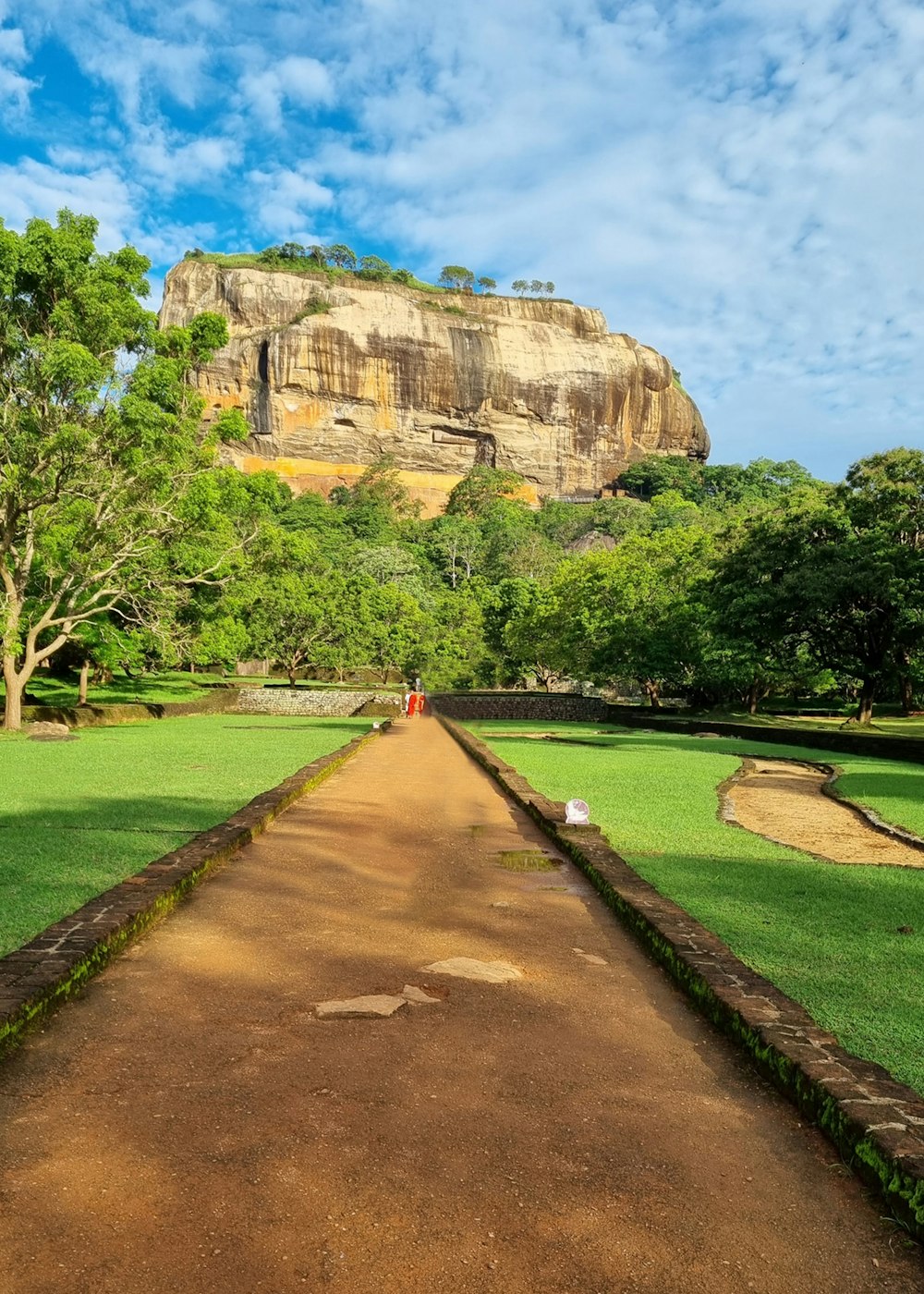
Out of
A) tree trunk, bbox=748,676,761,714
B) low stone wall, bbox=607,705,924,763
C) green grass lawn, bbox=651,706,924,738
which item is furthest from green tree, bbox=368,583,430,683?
tree trunk, bbox=748,676,761,714

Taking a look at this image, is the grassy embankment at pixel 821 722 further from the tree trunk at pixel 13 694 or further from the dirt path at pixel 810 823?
the tree trunk at pixel 13 694

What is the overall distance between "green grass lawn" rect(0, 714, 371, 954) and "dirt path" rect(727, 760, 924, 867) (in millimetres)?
5586

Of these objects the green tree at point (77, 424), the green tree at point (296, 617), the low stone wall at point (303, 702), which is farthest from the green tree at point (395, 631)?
the green tree at point (77, 424)

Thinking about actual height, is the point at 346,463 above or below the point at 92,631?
above

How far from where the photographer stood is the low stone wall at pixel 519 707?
A: 40125mm

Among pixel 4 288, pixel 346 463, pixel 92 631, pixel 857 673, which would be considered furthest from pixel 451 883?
pixel 346 463

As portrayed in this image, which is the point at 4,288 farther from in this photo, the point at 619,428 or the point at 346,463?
the point at 619,428

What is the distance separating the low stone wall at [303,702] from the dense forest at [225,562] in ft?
18.5

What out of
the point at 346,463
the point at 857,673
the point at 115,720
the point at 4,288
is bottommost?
the point at 115,720

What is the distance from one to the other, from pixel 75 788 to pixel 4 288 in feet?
46.7

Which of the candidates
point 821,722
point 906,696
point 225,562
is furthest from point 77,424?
point 906,696

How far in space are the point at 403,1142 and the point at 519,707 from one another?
124 ft

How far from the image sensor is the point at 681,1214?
2.47 m

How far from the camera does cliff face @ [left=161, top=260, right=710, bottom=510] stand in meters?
92.5
